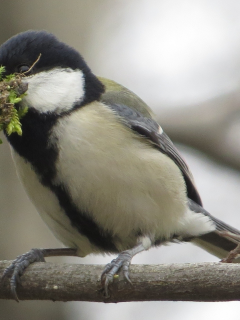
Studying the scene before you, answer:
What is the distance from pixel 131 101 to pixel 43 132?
60cm

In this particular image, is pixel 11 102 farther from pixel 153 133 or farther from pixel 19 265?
pixel 153 133

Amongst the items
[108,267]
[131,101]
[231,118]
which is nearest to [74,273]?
[108,267]

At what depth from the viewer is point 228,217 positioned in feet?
14.9

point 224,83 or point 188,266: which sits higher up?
point 224,83

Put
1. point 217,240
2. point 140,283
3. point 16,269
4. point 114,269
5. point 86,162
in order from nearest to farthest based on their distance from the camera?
1. point 140,283
2. point 114,269
3. point 16,269
4. point 86,162
5. point 217,240

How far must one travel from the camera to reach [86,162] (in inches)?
Answer: 87.4

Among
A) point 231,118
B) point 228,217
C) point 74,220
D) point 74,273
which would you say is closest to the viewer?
point 74,273

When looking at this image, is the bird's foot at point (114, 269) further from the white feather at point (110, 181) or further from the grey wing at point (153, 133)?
the grey wing at point (153, 133)

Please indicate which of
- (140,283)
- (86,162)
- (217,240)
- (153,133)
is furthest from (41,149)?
(217,240)

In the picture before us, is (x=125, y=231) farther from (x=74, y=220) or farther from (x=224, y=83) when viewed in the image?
(x=224, y=83)

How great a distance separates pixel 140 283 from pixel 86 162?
0.64 meters

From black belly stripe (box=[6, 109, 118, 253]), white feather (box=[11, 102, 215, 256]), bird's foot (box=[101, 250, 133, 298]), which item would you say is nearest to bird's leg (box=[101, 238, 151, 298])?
bird's foot (box=[101, 250, 133, 298])

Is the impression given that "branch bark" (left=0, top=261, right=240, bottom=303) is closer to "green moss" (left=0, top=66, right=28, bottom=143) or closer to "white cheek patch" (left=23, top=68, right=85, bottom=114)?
"green moss" (left=0, top=66, right=28, bottom=143)

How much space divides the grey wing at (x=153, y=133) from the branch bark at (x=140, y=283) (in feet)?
2.65
